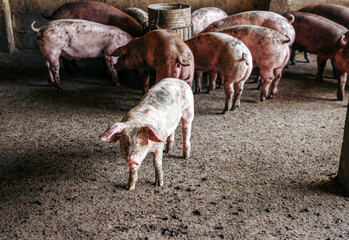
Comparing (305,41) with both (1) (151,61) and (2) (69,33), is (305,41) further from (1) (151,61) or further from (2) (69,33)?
(2) (69,33)

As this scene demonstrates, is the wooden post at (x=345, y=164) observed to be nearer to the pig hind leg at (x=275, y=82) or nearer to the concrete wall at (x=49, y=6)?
the pig hind leg at (x=275, y=82)

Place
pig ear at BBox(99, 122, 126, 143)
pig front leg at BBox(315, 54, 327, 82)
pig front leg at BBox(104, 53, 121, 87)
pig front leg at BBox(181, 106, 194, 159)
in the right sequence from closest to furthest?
pig ear at BBox(99, 122, 126, 143) < pig front leg at BBox(181, 106, 194, 159) < pig front leg at BBox(104, 53, 121, 87) < pig front leg at BBox(315, 54, 327, 82)

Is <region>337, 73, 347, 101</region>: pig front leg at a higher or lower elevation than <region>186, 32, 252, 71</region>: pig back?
lower

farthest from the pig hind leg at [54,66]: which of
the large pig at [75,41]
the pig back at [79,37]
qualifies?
the pig back at [79,37]

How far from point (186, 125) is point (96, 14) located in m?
4.13

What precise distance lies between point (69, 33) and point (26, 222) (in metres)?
3.59

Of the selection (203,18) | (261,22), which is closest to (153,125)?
(261,22)

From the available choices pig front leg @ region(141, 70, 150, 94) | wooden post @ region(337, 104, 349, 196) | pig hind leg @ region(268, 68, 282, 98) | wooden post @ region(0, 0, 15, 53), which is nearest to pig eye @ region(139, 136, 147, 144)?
wooden post @ region(337, 104, 349, 196)

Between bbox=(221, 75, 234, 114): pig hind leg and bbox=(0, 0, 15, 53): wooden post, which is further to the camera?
bbox=(0, 0, 15, 53): wooden post

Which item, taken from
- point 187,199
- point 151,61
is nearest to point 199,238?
point 187,199

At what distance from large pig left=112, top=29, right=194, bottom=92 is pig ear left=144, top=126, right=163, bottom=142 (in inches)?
80.4

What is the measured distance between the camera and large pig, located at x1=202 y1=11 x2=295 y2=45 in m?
6.38

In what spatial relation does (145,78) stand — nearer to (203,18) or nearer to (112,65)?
(112,65)

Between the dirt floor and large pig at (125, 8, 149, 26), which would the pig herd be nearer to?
large pig at (125, 8, 149, 26)
